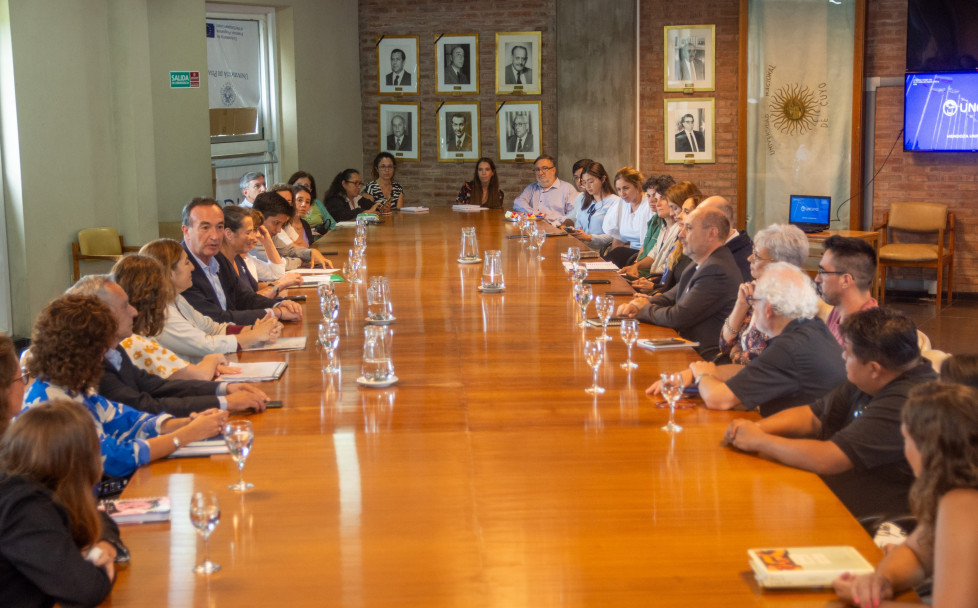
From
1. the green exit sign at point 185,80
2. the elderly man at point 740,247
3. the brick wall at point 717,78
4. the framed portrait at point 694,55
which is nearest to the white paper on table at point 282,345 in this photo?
the elderly man at point 740,247

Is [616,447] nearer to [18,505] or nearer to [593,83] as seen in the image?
[18,505]

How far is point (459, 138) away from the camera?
41.7 feet

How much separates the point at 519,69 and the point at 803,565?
10.9 metres

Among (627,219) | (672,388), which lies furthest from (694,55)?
(672,388)

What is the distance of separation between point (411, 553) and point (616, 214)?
7102 millimetres

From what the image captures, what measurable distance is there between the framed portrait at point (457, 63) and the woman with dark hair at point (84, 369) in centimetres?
992

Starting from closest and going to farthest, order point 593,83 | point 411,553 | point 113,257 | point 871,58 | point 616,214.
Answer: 1. point 411,553
2. point 113,257
3. point 616,214
4. point 871,58
5. point 593,83

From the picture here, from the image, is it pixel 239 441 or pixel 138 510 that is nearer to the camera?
pixel 138 510

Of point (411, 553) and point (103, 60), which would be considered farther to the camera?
point (103, 60)

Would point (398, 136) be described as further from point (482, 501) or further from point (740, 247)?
point (482, 501)

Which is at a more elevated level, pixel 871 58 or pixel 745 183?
pixel 871 58

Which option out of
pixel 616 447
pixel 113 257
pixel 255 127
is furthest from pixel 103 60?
pixel 616 447

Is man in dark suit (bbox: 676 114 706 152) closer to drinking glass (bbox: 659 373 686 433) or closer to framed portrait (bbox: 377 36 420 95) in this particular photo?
framed portrait (bbox: 377 36 420 95)

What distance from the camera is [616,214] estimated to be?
30.0 ft
